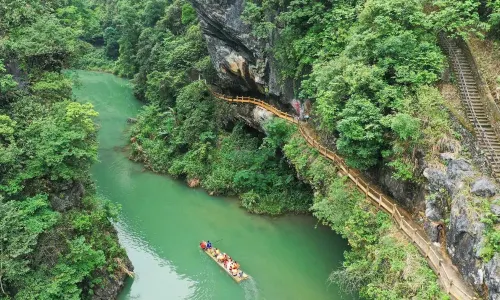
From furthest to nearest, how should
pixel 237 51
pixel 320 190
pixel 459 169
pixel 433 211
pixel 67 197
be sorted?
pixel 237 51
pixel 320 190
pixel 67 197
pixel 433 211
pixel 459 169

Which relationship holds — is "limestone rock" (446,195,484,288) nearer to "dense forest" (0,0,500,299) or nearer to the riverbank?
"dense forest" (0,0,500,299)

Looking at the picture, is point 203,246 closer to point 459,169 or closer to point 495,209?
point 459,169

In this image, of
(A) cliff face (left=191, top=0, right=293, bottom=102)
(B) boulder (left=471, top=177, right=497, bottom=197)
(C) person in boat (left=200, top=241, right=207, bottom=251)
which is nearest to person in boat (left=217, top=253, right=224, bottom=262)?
(C) person in boat (left=200, top=241, right=207, bottom=251)

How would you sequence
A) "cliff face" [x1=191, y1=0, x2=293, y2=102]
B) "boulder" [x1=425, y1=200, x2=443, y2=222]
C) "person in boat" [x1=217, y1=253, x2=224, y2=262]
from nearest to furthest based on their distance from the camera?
"boulder" [x1=425, y1=200, x2=443, y2=222] < "person in boat" [x1=217, y1=253, x2=224, y2=262] < "cliff face" [x1=191, y1=0, x2=293, y2=102]

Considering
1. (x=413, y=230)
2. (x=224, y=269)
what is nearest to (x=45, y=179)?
(x=224, y=269)

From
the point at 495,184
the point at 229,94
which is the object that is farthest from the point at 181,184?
the point at 495,184

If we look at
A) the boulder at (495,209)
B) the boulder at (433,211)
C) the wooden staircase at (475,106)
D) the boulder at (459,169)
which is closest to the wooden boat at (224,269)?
the boulder at (433,211)
